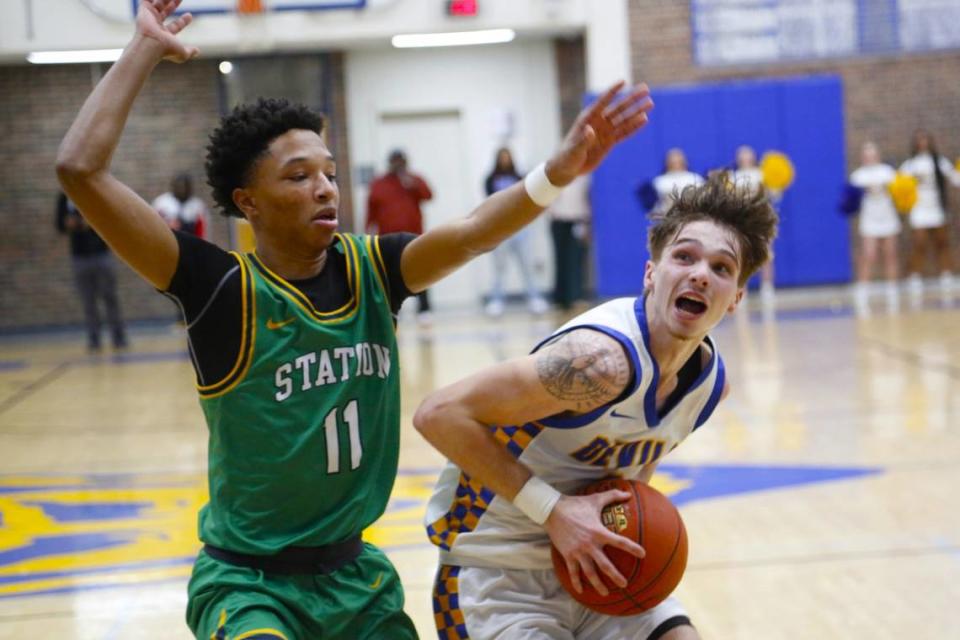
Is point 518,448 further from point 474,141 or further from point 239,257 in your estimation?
point 474,141

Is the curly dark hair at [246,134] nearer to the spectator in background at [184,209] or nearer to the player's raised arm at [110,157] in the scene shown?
the player's raised arm at [110,157]

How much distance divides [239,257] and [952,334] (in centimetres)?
875

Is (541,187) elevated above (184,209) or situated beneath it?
situated beneath

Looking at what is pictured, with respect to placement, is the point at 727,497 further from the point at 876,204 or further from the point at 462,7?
the point at 462,7

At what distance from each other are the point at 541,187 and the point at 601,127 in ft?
0.62

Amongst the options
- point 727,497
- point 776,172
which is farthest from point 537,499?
point 776,172

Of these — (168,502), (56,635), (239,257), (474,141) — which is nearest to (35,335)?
(474,141)

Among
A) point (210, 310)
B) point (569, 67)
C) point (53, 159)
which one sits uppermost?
point (569, 67)

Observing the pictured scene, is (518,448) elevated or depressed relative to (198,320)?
depressed

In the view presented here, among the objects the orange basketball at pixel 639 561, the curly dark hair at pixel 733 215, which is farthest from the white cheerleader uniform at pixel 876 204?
the orange basketball at pixel 639 561

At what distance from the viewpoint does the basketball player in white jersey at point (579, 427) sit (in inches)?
101

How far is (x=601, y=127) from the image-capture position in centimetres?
271

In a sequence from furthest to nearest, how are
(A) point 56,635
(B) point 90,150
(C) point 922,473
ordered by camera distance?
(C) point 922,473 → (A) point 56,635 → (B) point 90,150

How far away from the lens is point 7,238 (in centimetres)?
1537
